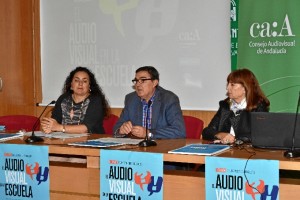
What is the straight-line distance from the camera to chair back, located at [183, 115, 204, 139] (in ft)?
14.4

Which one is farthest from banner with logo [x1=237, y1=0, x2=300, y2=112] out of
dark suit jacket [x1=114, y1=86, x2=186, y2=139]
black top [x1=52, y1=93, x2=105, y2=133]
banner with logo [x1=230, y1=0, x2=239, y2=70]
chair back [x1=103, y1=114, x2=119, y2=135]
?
black top [x1=52, y1=93, x2=105, y2=133]

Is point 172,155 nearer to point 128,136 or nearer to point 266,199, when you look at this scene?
point 266,199

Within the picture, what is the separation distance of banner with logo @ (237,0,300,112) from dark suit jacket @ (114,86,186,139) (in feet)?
3.63

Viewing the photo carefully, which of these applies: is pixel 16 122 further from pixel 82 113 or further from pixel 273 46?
pixel 273 46

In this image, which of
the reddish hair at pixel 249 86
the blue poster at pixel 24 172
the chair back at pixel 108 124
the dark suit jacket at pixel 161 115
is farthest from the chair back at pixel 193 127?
the blue poster at pixel 24 172

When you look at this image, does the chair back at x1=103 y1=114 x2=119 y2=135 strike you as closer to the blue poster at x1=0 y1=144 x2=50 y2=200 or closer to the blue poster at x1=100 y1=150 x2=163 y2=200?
the blue poster at x1=0 y1=144 x2=50 y2=200

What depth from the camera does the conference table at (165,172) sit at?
305cm

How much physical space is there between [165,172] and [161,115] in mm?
957

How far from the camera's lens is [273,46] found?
16.6 feet

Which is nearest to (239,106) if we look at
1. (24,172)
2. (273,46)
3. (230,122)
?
(230,122)

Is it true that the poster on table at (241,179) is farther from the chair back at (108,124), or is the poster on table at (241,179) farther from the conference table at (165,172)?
the chair back at (108,124)

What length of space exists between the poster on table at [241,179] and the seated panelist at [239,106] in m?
0.78

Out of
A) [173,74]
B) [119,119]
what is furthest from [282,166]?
[173,74]

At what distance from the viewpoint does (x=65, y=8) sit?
238 inches
